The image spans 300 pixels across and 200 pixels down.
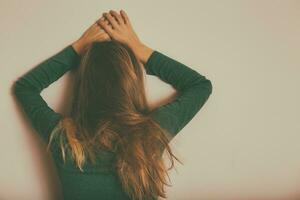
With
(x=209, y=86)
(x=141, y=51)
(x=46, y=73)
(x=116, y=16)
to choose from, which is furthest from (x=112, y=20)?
(x=209, y=86)

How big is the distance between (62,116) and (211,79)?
0.49m

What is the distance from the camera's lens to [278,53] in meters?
1.27

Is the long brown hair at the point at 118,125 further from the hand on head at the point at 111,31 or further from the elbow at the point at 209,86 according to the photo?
the elbow at the point at 209,86

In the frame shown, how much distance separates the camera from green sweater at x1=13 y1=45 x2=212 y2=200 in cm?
104

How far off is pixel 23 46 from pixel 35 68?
0.08m

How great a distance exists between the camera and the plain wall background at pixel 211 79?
123 centimetres

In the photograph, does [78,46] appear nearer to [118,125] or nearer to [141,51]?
[141,51]

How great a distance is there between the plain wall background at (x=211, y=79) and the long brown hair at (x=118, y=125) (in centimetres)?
16

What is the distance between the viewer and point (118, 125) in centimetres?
102

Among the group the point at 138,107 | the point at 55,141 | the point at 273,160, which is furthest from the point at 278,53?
the point at 55,141

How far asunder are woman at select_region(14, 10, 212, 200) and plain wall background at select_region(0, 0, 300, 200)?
0.05 m

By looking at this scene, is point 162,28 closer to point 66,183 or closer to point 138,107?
point 138,107

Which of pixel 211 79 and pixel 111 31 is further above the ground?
pixel 111 31

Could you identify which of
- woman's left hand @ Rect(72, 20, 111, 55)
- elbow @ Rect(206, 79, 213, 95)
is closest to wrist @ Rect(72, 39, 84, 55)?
woman's left hand @ Rect(72, 20, 111, 55)
